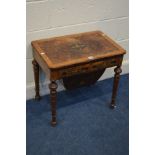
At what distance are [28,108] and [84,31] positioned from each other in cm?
81

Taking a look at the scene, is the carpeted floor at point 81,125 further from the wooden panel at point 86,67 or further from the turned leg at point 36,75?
the wooden panel at point 86,67

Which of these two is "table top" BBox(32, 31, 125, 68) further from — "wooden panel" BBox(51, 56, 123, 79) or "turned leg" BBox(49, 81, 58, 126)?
"turned leg" BBox(49, 81, 58, 126)

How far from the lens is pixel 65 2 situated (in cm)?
207

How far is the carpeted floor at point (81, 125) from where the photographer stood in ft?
6.35

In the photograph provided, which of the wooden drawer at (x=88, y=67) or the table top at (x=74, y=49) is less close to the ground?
the table top at (x=74, y=49)

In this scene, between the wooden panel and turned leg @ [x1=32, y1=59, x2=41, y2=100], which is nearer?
the wooden panel

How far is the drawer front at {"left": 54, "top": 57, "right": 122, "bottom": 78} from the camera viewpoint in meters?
1.87

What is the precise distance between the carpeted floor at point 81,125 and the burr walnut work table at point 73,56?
4.3 inches

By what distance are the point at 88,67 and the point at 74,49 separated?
18 centimetres

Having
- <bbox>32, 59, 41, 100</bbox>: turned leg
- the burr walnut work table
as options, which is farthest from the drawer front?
<bbox>32, 59, 41, 100</bbox>: turned leg

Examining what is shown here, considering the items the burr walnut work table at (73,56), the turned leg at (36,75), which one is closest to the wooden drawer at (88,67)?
the burr walnut work table at (73,56)

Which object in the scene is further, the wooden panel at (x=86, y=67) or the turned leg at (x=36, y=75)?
the turned leg at (x=36, y=75)

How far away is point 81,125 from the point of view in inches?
84.3
